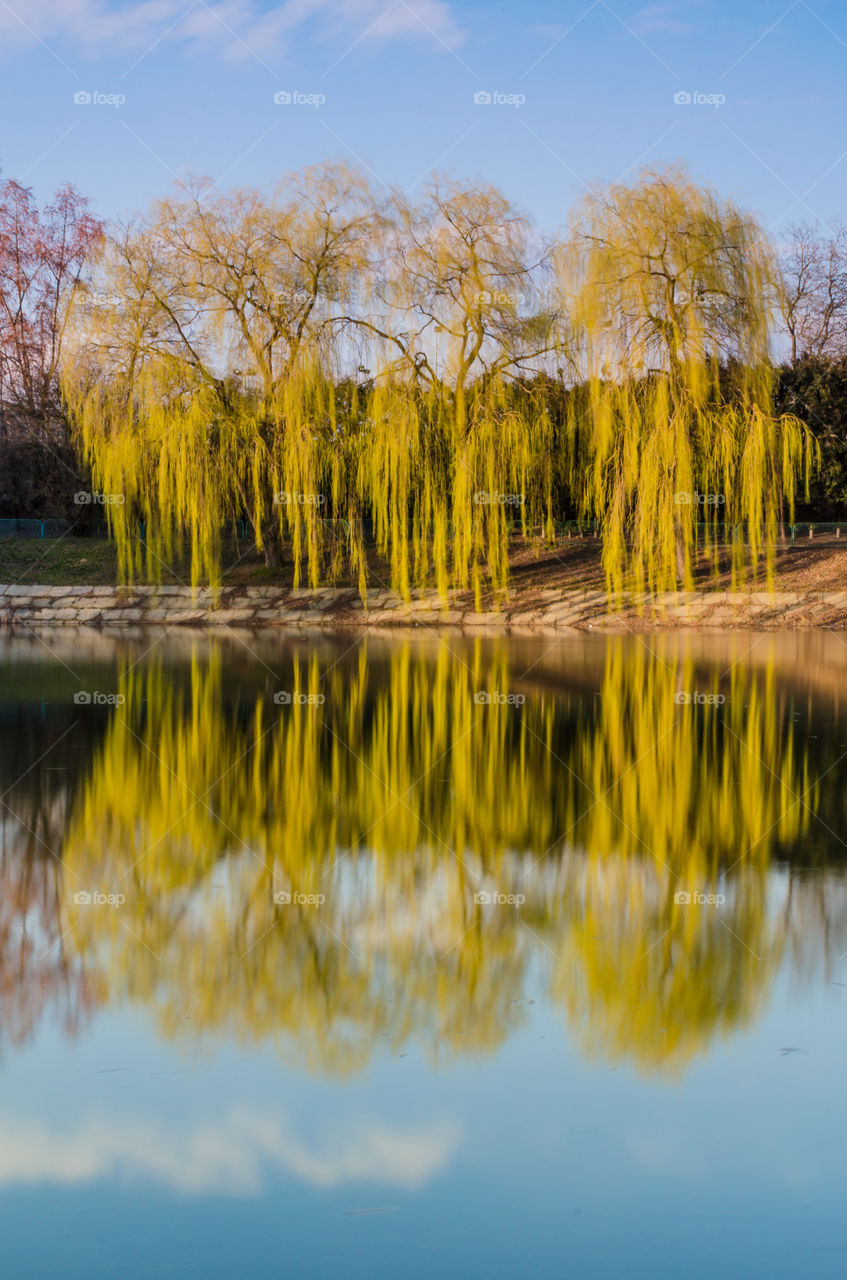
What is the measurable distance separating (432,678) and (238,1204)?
13166 millimetres

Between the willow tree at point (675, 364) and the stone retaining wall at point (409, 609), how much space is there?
918mm

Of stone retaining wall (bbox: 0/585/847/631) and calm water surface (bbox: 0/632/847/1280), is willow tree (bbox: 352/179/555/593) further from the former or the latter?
calm water surface (bbox: 0/632/847/1280)

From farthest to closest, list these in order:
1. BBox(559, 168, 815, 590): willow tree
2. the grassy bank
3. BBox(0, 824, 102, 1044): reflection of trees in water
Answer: the grassy bank → BBox(559, 168, 815, 590): willow tree → BBox(0, 824, 102, 1044): reflection of trees in water

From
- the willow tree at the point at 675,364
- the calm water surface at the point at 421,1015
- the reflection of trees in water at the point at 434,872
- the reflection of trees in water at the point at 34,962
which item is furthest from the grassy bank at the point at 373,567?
the reflection of trees in water at the point at 34,962

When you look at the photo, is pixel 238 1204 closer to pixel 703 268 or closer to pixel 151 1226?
pixel 151 1226

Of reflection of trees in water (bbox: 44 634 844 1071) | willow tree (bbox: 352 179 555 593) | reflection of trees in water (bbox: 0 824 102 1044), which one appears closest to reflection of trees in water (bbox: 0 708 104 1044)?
reflection of trees in water (bbox: 0 824 102 1044)

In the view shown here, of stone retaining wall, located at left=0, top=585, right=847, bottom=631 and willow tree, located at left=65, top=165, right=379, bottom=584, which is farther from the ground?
willow tree, located at left=65, top=165, right=379, bottom=584

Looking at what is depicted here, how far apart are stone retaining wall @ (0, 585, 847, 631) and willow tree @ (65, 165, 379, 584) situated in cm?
138

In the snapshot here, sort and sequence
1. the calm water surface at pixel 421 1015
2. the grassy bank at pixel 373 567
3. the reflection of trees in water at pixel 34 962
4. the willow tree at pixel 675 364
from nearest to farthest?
the calm water surface at pixel 421 1015 → the reflection of trees in water at pixel 34 962 → the willow tree at pixel 675 364 → the grassy bank at pixel 373 567

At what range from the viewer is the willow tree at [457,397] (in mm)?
26891

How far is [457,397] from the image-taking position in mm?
28078

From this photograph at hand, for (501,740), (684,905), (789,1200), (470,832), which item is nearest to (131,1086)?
(789,1200)

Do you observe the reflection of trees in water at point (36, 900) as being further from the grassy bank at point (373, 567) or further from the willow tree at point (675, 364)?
the grassy bank at point (373, 567)

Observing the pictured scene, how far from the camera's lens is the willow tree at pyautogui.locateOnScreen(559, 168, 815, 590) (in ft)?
83.5
